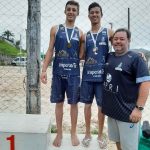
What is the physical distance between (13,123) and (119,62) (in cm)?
153

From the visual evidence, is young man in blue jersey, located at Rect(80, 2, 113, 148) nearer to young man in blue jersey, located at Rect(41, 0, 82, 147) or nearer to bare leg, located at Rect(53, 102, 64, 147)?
young man in blue jersey, located at Rect(41, 0, 82, 147)

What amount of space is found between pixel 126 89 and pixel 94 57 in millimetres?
759

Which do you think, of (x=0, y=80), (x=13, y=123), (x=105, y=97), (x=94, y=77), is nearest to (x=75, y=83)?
(x=94, y=77)

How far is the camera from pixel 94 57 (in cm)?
421

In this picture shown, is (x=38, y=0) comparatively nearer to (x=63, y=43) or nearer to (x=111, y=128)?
(x=63, y=43)

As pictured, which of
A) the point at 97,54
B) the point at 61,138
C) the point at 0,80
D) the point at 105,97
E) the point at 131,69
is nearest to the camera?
the point at 131,69

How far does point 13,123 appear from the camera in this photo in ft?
13.8

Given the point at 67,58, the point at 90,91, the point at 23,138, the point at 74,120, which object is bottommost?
the point at 23,138

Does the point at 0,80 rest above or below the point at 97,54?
below

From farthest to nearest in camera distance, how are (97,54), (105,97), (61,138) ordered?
(61,138) < (97,54) < (105,97)

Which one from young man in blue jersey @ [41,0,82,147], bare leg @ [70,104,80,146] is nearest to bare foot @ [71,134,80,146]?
bare leg @ [70,104,80,146]

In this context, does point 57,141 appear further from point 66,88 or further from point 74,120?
point 66,88

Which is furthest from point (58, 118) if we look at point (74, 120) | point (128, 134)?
point (128, 134)

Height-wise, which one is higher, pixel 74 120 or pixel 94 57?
pixel 94 57
